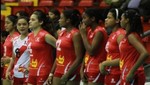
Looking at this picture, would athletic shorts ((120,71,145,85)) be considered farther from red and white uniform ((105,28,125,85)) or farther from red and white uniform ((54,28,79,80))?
red and white uniform ((54,28,79,80))

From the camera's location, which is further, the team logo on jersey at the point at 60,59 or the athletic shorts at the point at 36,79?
the athletic shorts at the point at 36,79

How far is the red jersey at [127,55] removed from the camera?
6742 mm

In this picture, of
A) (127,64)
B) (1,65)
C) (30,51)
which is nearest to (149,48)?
(1,65)

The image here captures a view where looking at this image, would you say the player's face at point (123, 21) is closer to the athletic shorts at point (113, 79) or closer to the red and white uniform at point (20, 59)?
the athletic shorts at point (113, 79)

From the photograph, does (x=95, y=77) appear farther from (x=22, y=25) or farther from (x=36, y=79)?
(x=22, y=25)

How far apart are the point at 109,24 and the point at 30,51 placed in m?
1.35

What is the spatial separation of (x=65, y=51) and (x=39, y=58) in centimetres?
47

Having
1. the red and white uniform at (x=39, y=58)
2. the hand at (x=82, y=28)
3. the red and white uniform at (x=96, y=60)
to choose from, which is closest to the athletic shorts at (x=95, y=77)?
the red and white uniform at (x=96, y=60)

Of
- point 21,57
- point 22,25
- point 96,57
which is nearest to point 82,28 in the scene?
point 96,57

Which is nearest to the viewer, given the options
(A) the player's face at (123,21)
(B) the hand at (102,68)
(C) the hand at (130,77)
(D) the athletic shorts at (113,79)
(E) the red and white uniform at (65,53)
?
(C) the hand at (130,77)

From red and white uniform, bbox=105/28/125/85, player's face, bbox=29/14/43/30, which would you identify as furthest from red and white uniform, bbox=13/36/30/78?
red and white uniform, bbox=105/28/125/85

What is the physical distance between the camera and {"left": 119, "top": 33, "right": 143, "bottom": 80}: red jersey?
6.74 meters

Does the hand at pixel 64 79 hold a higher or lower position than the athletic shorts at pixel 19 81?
higher

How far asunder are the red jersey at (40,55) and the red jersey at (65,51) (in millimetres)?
223
